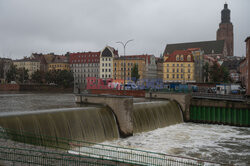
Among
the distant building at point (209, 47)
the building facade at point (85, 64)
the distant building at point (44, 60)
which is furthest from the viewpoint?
the distant building at point (209, 47)

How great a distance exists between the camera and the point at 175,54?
349 ft

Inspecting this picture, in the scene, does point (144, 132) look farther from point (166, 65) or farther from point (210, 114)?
point (166, 65)

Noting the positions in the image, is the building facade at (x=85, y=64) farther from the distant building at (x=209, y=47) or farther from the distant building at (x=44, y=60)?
the distant building at (x=209, y=47)

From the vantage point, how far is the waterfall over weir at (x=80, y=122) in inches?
813

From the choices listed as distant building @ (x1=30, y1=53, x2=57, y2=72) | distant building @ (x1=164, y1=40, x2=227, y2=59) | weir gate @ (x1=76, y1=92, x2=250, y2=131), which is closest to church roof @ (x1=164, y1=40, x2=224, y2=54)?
distant building @ (x1=164, y1=40, x2=227, y2=59)

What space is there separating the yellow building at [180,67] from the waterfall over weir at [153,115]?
206ft

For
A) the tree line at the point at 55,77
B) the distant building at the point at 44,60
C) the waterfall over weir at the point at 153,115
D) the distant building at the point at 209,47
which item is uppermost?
the distant building at the point at 209,47

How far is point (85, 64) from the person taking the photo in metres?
151

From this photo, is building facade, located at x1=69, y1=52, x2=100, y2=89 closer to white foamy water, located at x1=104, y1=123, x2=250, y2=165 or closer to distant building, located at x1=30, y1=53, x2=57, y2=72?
distant building, located at x1=30, y1=53, x2=57, y2=72

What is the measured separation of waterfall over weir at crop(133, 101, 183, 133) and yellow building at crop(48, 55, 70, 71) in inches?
4858

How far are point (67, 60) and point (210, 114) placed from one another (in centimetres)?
13084

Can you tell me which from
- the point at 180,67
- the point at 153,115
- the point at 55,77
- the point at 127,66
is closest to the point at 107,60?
the point at 127,66

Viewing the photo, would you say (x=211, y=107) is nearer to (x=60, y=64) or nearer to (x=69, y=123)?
(x=69, y=123)

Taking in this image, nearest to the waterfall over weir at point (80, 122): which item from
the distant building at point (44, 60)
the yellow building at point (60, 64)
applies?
the yellow building at point (60, 64)
